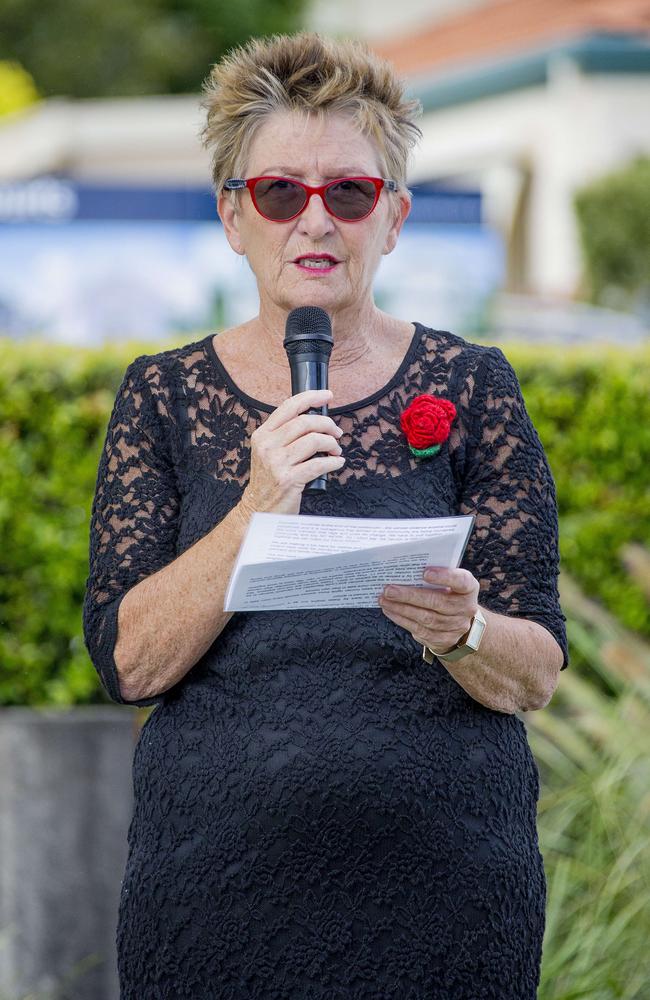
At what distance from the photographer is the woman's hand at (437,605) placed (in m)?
2.12

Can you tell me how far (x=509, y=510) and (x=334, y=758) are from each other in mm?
534

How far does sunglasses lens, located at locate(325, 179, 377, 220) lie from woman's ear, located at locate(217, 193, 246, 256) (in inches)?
8.9

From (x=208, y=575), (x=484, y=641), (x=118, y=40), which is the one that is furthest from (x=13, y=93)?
(x=484, y=641)

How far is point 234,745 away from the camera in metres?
2.40

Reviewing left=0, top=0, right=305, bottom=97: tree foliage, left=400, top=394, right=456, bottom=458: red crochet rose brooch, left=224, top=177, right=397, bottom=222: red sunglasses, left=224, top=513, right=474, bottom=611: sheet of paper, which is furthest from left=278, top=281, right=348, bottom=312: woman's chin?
left=0, top=0, right=305, bottom=97: tree foliage

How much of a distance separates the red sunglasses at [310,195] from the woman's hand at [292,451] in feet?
1.44

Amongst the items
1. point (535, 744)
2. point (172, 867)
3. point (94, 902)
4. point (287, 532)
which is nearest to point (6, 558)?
point (94, 902)

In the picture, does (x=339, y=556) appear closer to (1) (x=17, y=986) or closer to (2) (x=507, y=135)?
(1) (x=17, y=986)

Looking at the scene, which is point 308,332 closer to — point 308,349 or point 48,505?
point 308,349

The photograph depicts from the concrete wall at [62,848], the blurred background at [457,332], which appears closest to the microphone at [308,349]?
the blurred background at [457,332]

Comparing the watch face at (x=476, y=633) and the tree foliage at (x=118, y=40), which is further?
the tree foliage at (x=118, y=40)

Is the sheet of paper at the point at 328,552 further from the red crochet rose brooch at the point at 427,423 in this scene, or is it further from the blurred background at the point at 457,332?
the blurred background at the point at 457,332

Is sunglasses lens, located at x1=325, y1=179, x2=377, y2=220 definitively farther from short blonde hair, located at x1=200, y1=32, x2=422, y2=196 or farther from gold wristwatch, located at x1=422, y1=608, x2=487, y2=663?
gold wristwatch, located at x1=422, y1=608, x2=487, y2=663

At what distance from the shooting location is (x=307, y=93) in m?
2.48
